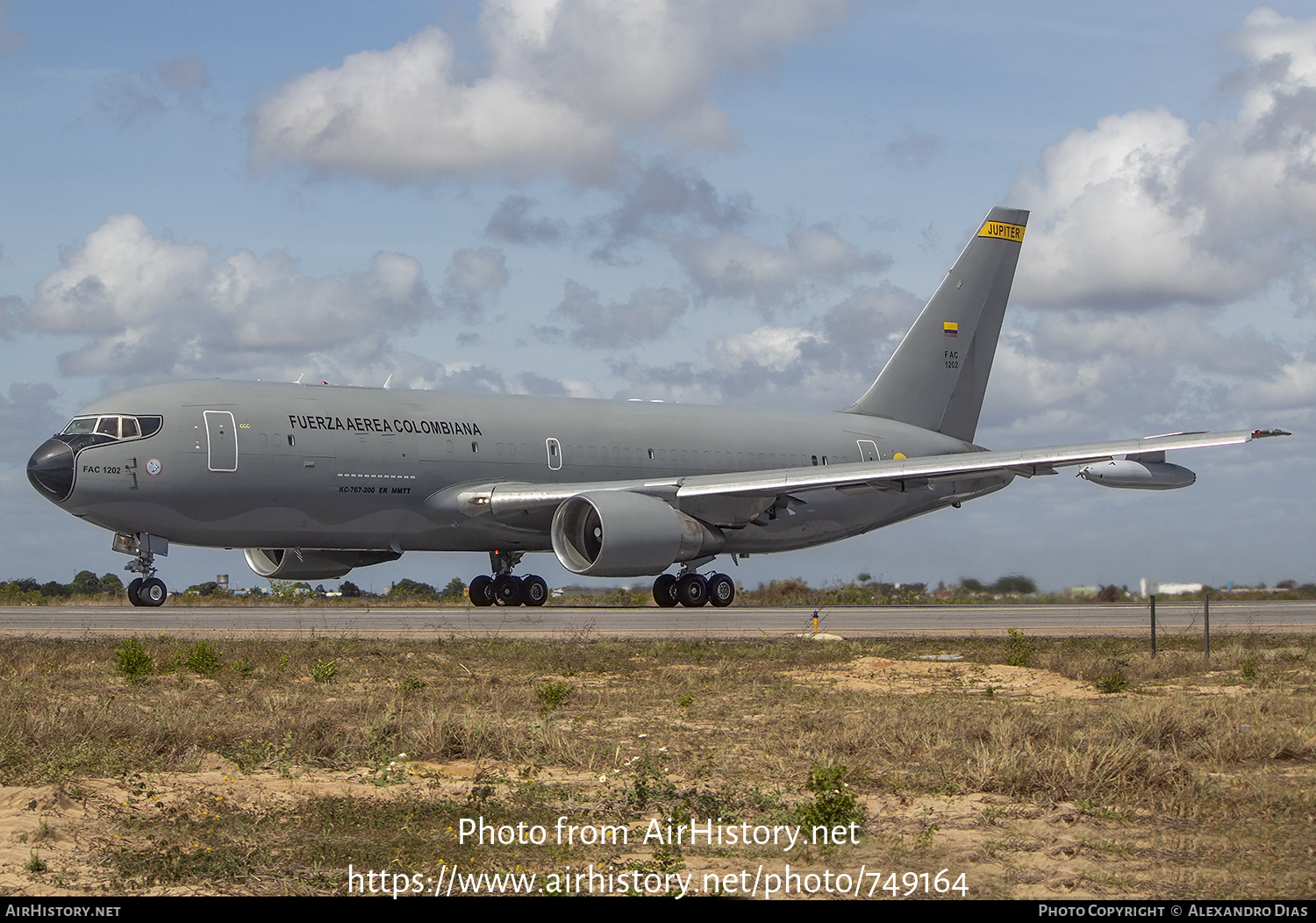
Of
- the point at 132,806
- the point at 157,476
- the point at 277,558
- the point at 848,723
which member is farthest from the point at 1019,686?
the point at 277,558

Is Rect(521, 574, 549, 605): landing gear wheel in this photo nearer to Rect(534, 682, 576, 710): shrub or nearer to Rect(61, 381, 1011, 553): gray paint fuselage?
Rect(61, 381, 1011, 553): gray paint fuselage

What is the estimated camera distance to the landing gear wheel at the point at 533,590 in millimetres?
29359

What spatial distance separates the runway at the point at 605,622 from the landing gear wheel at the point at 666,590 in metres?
0.22

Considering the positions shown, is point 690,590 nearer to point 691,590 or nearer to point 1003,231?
point 691,590

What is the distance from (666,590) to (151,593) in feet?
34.2

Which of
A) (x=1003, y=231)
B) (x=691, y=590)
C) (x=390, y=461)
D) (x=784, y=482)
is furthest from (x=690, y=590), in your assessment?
(x=1003, y=231)

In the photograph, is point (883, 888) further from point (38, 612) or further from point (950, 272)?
point (950, 272)

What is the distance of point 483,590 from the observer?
2984 cm

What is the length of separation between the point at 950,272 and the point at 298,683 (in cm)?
2642

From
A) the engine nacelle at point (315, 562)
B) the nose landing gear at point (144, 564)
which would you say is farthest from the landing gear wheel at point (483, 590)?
the nose landing gear at point (144, 564)

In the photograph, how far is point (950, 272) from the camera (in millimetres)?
36375

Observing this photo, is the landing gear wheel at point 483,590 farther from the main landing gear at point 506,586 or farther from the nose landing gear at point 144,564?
the nose landing gear at point 144,564

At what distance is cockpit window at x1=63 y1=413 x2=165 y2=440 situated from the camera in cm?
2380

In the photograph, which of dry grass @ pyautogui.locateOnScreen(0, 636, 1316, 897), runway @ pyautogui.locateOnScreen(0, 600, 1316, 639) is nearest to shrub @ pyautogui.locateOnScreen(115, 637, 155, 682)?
dry grass @ pyautogui.locateOnScreen(0, 636, 1316, 897)
